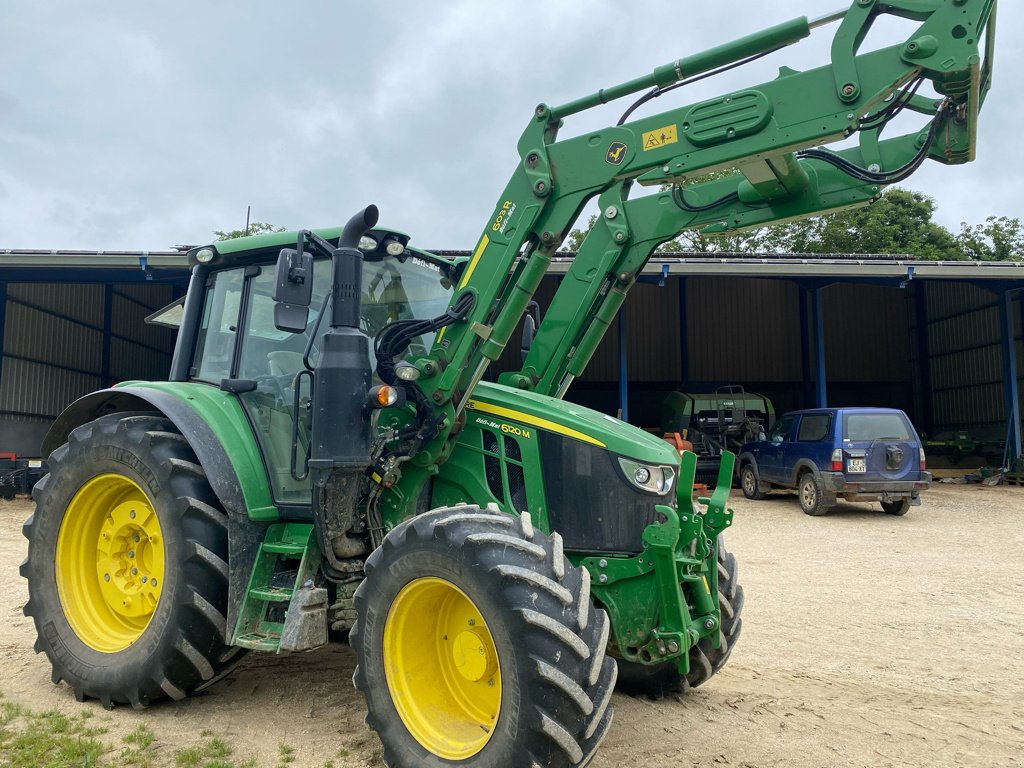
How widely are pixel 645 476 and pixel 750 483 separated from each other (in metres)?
12.5

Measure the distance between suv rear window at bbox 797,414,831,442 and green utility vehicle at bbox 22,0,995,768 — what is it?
9559 millimetres

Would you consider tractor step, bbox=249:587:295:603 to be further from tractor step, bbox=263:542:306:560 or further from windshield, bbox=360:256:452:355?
windshield, bbox=360:256:452:355

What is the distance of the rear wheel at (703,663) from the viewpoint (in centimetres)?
407

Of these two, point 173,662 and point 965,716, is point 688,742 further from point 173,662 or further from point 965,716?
point 173,662

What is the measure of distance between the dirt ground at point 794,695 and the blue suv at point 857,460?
4.33 meters

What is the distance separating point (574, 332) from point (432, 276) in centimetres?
90

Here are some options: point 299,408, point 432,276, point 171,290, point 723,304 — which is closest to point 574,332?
point 432,276

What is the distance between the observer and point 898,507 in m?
13.2

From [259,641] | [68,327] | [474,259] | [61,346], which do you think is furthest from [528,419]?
[68,327]

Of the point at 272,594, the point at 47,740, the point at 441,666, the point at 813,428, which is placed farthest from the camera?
the point at 813,428

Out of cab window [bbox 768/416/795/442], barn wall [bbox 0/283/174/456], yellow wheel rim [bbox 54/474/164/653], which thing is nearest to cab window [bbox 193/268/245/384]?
yellow wheel rim [bbox 54/474/164/653]

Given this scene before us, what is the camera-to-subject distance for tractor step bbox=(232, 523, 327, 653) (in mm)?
3613

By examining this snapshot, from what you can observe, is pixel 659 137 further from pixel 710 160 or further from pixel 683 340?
pixel 683 340

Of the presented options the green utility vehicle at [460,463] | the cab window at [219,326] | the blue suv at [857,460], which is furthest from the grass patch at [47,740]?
the blue suv at [857,460]
